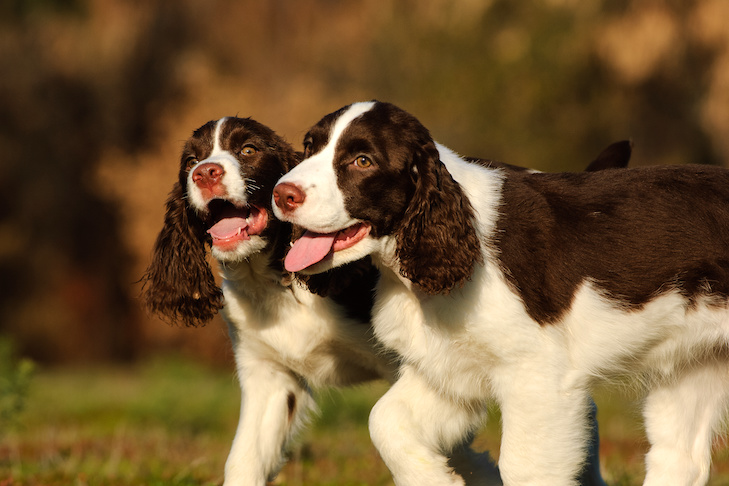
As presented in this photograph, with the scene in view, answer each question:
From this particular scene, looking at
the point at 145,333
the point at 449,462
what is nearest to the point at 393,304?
the point at 449,462

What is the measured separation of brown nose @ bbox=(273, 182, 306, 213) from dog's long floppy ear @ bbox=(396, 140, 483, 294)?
54cm

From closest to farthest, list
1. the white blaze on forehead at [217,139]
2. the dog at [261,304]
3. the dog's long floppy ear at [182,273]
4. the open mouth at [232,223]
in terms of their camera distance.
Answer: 1. the open mouth at [232,223]
2. the dog at [261,304]
3. the white blaze on forehead at [217,139]
4. the dog's long floppy ear at [182,273]

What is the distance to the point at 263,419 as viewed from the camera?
530 centimetres

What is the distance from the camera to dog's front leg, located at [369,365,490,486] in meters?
4.48

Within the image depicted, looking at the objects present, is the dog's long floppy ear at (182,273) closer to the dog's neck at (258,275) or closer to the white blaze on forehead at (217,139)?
the dog's neck at (258,275)

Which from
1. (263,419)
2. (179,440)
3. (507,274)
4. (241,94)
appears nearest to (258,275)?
(263,419)

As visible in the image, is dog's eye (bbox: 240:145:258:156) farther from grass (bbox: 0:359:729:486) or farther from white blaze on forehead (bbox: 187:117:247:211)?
grass (bbox: 0:359:729:486)

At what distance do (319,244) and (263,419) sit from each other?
1519 mm

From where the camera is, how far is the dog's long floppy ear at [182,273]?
5.27 meters

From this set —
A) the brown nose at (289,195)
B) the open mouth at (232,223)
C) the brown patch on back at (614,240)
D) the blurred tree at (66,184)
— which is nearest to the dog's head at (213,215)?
the open mouth at (232,223)

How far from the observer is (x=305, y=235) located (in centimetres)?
427

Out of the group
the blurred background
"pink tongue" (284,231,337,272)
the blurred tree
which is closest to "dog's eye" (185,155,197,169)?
"pink tongue" (284,231,337,272)

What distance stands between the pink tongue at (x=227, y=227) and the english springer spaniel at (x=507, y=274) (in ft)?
2.51

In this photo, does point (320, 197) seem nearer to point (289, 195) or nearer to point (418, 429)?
point (289, 195)
